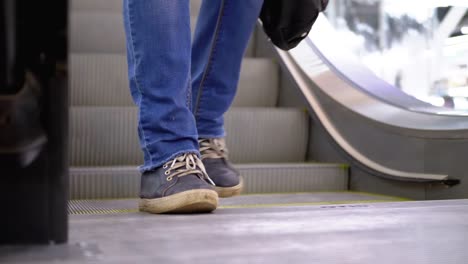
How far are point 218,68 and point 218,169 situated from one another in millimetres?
264

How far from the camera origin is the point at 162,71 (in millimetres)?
1277

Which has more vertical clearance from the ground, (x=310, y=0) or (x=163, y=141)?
(x=310, y=0)

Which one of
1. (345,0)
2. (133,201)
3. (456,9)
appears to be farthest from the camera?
(345,0)

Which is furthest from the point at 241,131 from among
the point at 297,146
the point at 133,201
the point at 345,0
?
Result: the point at 345,0

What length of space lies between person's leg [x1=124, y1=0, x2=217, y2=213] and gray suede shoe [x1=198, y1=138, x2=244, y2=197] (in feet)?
0.99

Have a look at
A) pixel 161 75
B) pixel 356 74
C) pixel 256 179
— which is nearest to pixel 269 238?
pixel 161 75

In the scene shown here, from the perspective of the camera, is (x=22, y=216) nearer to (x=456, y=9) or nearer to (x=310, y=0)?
(x=310, y=0)

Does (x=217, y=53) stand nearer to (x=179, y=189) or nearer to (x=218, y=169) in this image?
(x=218, y=169)

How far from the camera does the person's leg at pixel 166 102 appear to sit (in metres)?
1.27

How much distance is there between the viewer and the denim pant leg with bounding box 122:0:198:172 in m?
1.27

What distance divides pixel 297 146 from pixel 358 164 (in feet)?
1.26

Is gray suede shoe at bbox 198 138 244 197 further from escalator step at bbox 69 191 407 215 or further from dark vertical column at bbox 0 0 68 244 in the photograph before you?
dark vertical column at bbox 0 0 68 244

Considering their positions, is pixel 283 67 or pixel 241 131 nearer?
pixel 241 131

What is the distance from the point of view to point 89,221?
112 cm
